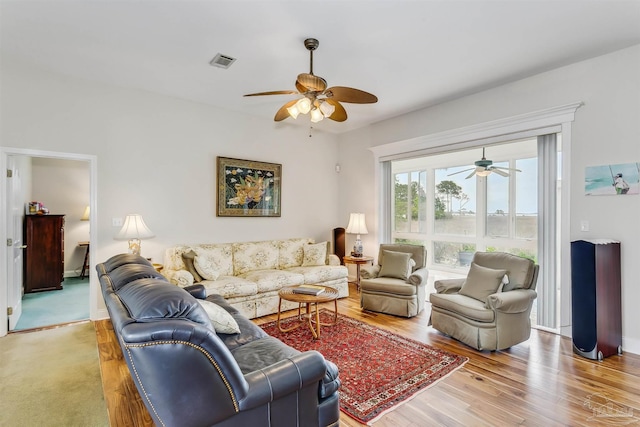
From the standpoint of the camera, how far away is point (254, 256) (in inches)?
192

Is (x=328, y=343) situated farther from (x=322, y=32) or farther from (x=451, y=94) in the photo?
(x=451, y=94)

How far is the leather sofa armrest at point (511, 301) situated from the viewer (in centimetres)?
298

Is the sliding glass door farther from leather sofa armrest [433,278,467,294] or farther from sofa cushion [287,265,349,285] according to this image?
leather sofa armrest [433,278,467,294]

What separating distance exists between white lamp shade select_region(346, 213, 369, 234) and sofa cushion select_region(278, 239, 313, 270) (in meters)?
0.90

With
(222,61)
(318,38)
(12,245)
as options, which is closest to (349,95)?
(318,38)

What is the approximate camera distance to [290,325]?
3.85 metres

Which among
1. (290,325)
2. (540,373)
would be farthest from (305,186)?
(540,373)

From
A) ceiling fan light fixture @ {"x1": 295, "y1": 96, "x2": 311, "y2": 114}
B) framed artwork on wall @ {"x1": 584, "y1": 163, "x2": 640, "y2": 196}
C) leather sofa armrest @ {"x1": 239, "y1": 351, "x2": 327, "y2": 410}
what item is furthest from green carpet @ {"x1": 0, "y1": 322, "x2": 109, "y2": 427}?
framed artwork on wall @ {"x1": 584, "y1": 163, "x2": 640, "y2": 196}

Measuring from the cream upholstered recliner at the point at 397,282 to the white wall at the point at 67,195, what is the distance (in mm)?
5856

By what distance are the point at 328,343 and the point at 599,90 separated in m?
3.72

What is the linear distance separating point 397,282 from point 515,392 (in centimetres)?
191

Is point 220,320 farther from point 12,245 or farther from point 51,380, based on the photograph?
point 12,245

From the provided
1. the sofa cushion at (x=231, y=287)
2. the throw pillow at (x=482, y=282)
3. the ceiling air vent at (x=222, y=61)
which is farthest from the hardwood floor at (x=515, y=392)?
the ceiling air vent at (x=222, y=61)

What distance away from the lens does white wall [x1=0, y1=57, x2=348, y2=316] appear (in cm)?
358
